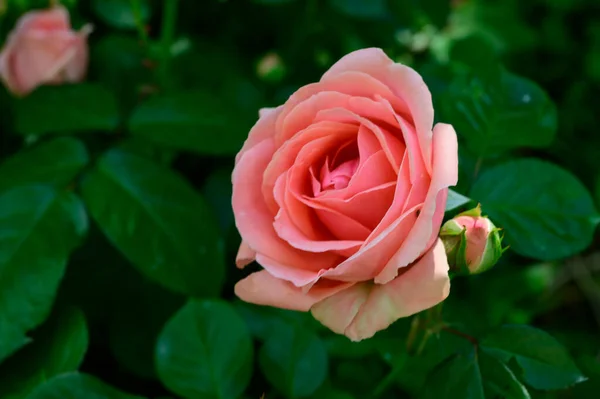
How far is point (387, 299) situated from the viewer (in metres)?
0.56

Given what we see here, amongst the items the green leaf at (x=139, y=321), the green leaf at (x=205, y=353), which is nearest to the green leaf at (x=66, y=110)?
the green leaf at (x=139, y=321)

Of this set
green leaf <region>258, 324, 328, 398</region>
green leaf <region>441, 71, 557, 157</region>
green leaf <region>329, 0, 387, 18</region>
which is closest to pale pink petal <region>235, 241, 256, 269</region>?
green leaf <region>258, 324, 328, 398</region>

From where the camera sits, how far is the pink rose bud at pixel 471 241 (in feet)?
1.90

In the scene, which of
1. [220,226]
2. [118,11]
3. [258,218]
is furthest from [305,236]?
[118,11]

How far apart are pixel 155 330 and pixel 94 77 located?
1.66ft

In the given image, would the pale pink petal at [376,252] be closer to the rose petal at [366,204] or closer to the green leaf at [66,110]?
the rose petal at [366,204]

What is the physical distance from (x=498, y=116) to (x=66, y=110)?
0.64 m

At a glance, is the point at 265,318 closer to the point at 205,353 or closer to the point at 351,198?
the point at 205,353

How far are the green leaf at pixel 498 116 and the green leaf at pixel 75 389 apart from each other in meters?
0.50

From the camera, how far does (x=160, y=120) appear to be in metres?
1.00

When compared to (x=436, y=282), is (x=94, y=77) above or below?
below

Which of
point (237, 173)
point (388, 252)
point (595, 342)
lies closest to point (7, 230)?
point (237, 173)

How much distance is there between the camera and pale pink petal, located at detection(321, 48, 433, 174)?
0.55 m

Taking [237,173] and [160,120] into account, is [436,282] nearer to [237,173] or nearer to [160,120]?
[237,173]
